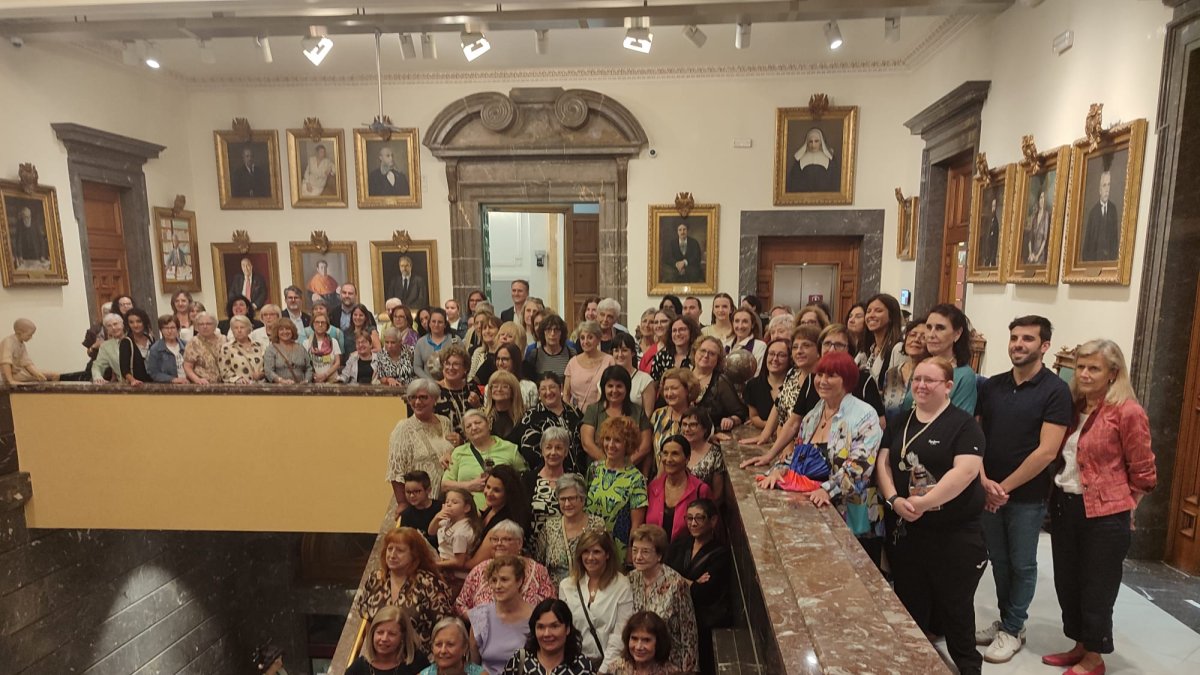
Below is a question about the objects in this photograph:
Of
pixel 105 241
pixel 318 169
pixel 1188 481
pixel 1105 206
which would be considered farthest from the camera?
pixel 318 169

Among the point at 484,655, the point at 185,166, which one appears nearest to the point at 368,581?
the point at 484,655

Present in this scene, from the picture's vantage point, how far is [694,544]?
3.48m

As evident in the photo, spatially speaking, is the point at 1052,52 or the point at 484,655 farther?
the point at 1052,52

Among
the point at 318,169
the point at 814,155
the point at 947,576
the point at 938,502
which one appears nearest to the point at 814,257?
the point at 814,155

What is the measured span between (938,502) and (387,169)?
919 centimetres

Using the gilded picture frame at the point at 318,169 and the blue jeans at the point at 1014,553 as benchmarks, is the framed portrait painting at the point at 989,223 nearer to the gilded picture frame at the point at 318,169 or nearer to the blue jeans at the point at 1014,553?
the blue jeans at the point at 1014,553

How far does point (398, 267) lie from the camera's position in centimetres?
983

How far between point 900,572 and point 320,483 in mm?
5307

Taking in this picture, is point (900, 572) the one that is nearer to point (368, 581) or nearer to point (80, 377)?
point (368, 581)

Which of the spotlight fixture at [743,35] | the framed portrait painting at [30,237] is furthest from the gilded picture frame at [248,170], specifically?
the spotlight fixture at [743,35]

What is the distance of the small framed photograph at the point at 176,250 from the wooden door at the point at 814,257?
30.0 ft

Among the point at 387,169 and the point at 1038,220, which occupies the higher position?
the point at 387,169

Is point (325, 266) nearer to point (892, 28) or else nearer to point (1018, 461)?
point (892, 28)

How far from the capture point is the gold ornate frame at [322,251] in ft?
32.1
